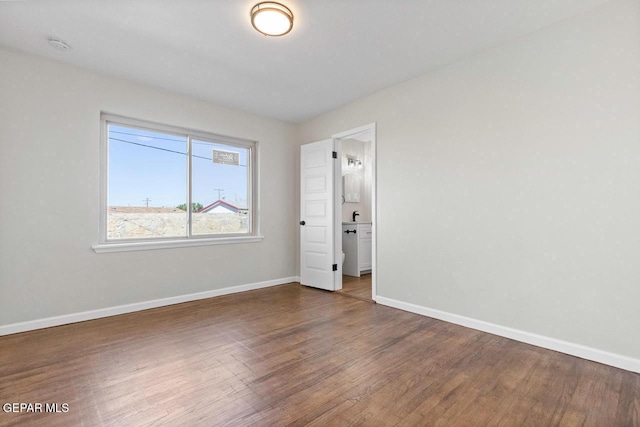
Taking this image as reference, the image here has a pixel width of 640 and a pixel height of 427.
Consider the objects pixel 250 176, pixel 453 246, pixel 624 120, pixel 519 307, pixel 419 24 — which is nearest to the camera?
pixel 624 120

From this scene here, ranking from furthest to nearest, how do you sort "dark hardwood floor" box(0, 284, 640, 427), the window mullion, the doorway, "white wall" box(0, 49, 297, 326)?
the doorway → the window mullion → "white wall" box(0, 49, 297, 326) → "dark hardwood floor" box(0, 284, 640, 427)

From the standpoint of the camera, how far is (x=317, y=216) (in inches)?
172

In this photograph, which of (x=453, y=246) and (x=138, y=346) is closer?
(x=138, y=346)

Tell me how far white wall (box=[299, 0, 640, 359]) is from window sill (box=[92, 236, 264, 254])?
211cm

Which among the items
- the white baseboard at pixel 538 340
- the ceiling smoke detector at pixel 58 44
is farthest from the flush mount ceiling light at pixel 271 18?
the white baseboard at pixel 538 340

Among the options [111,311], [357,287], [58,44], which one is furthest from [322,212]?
[58,44]

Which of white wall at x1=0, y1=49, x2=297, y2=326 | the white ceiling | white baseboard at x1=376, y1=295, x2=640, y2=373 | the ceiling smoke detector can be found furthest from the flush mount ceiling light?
white baseboard at x1=376, y1=295, x2=640, y2=373

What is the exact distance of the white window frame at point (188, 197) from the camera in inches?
127

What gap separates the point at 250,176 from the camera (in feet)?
14.7

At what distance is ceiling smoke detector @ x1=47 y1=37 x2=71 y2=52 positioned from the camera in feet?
8.40

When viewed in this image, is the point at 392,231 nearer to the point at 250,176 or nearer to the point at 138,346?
the point at 250,176

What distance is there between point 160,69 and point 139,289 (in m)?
2.38

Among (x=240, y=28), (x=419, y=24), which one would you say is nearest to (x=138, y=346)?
(x=240, y=28)

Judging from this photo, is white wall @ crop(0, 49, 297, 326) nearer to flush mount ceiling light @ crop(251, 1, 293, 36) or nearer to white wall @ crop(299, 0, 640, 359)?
flush mount ceiling light @ crop(251, 1, 293, 36)
